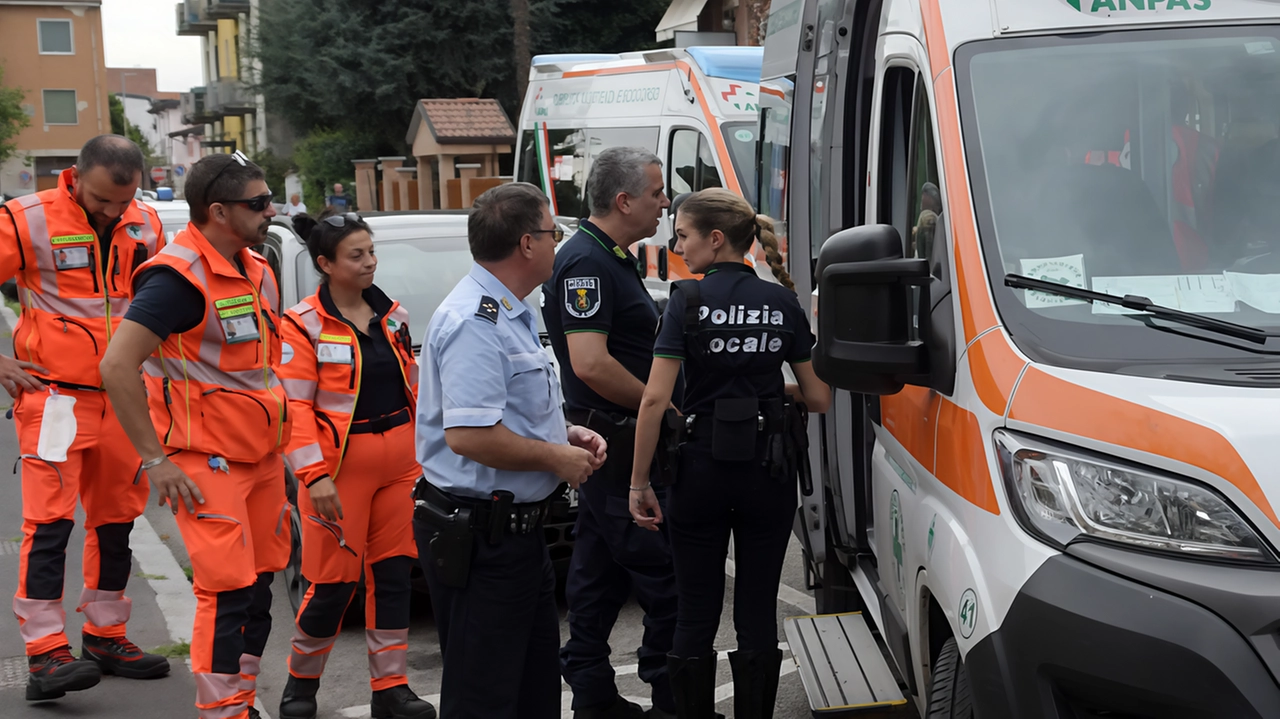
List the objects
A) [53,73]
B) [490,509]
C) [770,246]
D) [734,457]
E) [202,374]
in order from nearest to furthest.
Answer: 1. [490,509]
2. [734,457]
3. [202,374]
4. [770,246]
5. [53,73]

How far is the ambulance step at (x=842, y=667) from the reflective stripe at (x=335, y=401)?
5.59 ft

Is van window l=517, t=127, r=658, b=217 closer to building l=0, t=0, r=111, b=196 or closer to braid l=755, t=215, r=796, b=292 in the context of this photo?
braid l=755, t=215, r=796, b=292

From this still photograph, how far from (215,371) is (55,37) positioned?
71345 mm

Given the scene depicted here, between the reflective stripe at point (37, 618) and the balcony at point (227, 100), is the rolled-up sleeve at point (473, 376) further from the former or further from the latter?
the balcony at point (227, 100)

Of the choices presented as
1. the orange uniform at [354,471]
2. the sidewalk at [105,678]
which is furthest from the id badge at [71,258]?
the sidewalk at [105,678]

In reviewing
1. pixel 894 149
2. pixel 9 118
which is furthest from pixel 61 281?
pixel 9 118

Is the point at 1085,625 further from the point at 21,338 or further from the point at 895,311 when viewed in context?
the point at 21,338

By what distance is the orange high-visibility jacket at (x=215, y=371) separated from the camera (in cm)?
416

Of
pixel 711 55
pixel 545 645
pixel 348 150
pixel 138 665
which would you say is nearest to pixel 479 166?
pixel 711 55

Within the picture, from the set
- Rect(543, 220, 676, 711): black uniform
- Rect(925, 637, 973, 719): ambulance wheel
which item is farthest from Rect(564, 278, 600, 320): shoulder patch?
Rect(925, 637, 973, 719): ambulance wheel

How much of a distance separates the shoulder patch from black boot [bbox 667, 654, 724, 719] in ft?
3.74

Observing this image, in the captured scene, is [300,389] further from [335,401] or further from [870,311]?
[870,311]

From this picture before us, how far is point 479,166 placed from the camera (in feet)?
74.2

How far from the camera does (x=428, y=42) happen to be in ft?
110
